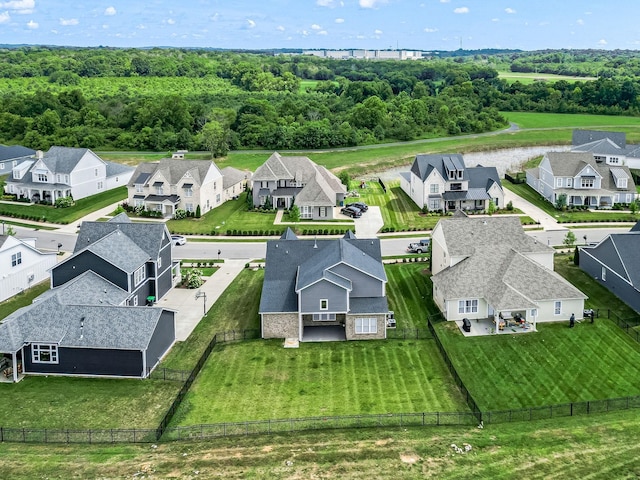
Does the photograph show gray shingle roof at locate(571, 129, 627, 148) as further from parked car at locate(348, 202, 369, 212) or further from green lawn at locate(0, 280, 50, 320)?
green lawn at locate(0, 280, 50, 320)

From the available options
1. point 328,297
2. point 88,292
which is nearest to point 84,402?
point 88,292

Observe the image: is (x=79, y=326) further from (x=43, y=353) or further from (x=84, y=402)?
(x=84, y=402)

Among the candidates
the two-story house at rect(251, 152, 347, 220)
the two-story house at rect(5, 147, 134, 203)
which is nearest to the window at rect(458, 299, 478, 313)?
the two-story house at rect(251, 152, 347, 220)

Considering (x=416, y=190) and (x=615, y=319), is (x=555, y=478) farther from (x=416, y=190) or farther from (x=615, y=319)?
(x=416, y=190)

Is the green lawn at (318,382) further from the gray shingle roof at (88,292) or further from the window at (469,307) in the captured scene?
the gray shingle roof at (88,292)

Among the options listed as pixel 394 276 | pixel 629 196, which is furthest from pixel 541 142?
pixel 394 276
